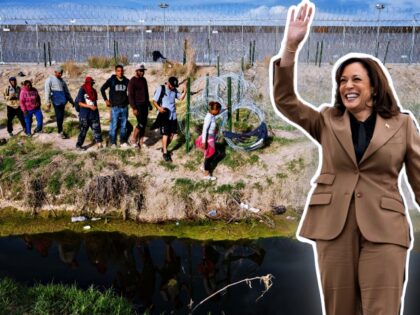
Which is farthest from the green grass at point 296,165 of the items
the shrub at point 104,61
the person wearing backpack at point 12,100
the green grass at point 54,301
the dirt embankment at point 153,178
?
the shrub at point 104,61

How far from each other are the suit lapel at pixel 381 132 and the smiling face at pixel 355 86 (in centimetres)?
12

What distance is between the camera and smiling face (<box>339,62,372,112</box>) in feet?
7.12

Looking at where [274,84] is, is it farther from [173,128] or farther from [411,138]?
[173,128]

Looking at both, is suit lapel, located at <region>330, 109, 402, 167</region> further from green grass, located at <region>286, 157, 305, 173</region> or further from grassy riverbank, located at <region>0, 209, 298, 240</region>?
green grass, located at <region>286, 157, 305, 173</region>

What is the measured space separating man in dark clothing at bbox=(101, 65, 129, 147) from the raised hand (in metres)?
7.10

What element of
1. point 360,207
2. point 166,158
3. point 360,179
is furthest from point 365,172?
point 166,158

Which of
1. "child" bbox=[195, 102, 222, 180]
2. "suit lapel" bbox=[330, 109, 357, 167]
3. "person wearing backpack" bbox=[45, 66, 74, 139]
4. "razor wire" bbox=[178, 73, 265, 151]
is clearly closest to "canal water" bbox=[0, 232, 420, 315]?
"child" bbox=[195, 102, 222, 180]

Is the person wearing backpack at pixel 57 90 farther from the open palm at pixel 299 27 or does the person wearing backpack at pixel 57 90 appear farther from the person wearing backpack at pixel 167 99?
the open palm at pixel 299 27

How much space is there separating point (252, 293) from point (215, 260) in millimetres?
1204

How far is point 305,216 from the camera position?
95.8 inches

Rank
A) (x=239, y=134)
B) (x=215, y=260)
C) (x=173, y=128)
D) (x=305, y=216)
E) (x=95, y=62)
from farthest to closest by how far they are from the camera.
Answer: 1. (x=95, y=62)
2. (x=239, y=134)
3. (x=173, y=128)
4. (x=215, y=260)
5. (x=305, y=216)

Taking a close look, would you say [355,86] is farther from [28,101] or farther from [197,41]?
[197,41]

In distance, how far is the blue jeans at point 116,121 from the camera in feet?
30.8

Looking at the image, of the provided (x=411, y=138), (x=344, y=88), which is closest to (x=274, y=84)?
(x=344, y=88)
